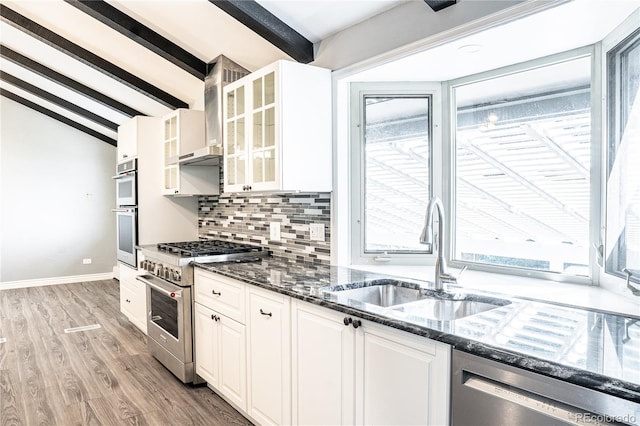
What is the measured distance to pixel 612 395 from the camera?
3.49 ft

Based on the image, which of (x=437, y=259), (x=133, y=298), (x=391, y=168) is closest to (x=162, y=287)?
(x=133, y=298)

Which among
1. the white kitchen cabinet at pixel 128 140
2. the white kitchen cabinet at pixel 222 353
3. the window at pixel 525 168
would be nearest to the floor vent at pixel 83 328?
the white kitchen cabinet at pixel 128 140

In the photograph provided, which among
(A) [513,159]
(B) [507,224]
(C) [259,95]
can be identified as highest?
(C) [259,95]

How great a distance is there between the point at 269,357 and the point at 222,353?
0.57 metres

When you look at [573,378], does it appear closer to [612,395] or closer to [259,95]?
[612,395]

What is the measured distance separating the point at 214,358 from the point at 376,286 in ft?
4.02

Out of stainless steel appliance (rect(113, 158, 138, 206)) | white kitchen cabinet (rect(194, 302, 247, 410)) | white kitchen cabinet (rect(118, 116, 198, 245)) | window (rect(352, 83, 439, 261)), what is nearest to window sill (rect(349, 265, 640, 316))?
window (rect(352, 83, 439, 261))

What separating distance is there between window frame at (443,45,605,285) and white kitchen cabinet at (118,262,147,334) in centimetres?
294

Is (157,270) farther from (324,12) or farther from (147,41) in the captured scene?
(324,12)

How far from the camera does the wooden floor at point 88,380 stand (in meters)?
2.66

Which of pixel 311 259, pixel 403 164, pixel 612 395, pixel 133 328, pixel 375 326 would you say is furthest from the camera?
pixel 133 328

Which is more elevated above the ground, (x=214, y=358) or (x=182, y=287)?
(x=182, y=287)

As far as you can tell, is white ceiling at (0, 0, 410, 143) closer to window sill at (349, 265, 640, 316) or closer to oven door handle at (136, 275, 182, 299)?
window sill at (349, 265, 640, 316)

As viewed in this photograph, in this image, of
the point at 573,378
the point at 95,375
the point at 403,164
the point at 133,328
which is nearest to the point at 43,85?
the point at 133,328
